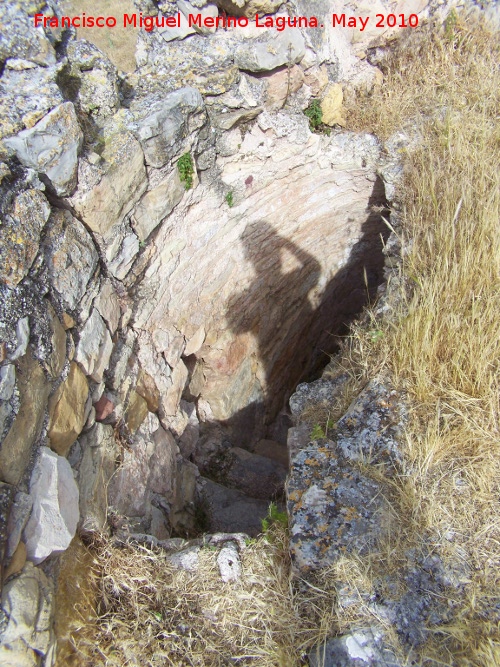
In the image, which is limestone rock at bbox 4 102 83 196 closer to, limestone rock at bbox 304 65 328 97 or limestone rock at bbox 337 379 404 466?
limestone rock at bbox 337 379 404 466

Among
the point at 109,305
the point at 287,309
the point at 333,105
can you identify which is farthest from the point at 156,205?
the point at 287,309

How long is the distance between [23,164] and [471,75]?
127 inches

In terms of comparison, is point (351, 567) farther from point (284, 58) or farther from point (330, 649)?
point (284, 58)

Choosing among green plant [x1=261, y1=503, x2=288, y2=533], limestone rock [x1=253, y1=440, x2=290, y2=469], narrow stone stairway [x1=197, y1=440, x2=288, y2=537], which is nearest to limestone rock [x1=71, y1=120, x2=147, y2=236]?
green plant [x1=261, y1=503, x2=288, y2=533]

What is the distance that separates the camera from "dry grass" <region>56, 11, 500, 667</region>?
5.31 feet

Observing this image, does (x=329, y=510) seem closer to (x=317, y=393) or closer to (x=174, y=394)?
(x=317, y=393)

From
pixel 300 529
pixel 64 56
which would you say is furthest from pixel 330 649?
pixel 64 56

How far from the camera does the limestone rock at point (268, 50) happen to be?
2.80 meters

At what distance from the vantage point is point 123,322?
2588 mm

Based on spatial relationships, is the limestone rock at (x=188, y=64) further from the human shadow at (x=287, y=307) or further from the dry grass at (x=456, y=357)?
the dry grass at (x=456, y=357)

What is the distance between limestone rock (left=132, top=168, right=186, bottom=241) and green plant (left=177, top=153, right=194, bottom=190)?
0.10 feet

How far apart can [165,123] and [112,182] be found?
0.49 meters

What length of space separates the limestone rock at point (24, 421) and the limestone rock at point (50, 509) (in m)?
0.09

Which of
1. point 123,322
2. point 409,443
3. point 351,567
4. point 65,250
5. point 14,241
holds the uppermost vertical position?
point 14,241
